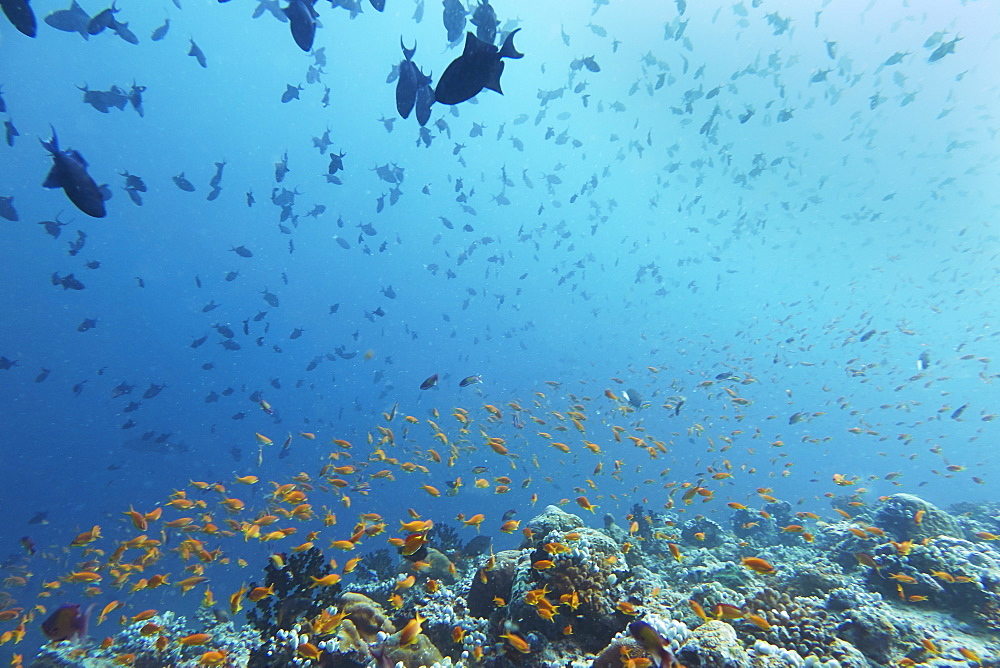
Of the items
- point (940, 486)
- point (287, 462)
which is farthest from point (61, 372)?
point (940, 486)

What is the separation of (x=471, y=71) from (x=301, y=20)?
244cm

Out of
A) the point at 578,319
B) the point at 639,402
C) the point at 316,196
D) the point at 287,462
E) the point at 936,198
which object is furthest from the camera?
the point at 578,319

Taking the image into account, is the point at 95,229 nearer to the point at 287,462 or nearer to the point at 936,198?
the point at 287,462

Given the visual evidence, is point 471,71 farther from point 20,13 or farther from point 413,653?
point 413,653

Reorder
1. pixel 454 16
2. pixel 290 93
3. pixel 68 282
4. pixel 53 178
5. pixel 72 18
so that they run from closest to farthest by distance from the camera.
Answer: pixel 53 178, pixel 454 16, pixel 72 18, pixel 68 282, pixel 290 93

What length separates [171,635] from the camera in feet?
29.9

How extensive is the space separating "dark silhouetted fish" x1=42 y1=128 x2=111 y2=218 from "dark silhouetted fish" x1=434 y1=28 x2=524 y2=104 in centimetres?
301

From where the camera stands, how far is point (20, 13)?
431 centimetres

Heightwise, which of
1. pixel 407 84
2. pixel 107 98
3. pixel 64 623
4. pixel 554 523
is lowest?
pixel 64 623

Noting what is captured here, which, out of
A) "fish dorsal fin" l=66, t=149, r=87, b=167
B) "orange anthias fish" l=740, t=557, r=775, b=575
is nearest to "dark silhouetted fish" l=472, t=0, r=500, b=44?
"fish dorsal fin" l=66, t=149, r=87, b=167

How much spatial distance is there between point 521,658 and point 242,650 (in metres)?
6.54

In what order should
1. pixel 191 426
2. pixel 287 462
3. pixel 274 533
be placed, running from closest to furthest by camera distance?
pixel 274 533 < pixel 287 462 < pixel 191 426

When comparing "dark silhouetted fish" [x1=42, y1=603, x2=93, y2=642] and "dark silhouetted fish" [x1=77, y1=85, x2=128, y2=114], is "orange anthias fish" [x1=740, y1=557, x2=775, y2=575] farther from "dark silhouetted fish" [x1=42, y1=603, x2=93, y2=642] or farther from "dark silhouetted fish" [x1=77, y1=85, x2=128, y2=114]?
"dark silhouetted fish" [x1=77, y1=85, x2=128, y2=114]

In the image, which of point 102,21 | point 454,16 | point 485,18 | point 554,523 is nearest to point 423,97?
point 485,18
